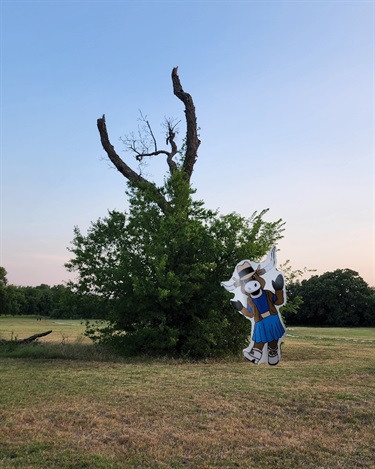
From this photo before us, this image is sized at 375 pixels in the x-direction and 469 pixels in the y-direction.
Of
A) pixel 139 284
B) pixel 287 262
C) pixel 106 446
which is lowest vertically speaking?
pixel 106 446

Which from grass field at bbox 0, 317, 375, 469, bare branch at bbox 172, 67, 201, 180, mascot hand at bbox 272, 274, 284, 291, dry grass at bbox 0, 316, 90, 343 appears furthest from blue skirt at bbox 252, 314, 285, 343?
bare branch at bbox 172, 67, 201, 180

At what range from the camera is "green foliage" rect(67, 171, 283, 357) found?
13344 mm

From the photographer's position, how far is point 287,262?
15648 millimetres

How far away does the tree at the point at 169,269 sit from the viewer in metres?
13.3

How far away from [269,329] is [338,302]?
174ft

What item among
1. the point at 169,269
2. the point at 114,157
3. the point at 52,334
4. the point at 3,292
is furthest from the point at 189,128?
the point at 3,292

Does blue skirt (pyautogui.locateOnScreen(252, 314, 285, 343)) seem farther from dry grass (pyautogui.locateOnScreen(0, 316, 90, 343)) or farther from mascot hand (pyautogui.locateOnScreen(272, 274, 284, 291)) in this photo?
dry grass (pyautogui.locateOnScreen(0, 316, 90, 343))

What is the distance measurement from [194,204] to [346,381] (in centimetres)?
757

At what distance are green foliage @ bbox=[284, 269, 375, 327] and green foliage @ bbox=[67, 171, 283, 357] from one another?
47.0 meters

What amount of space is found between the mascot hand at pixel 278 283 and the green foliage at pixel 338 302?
48895mm

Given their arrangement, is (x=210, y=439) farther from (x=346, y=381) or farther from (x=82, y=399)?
(x=346, y=381)

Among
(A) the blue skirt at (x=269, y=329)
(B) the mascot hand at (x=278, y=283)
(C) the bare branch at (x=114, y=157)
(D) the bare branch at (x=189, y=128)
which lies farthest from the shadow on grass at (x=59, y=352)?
(D) the bare branch at (x=189, y=128)

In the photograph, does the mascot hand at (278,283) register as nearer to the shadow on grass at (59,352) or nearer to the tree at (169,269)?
the tree at (169,269)

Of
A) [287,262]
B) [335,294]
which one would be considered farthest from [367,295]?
[287,262]
